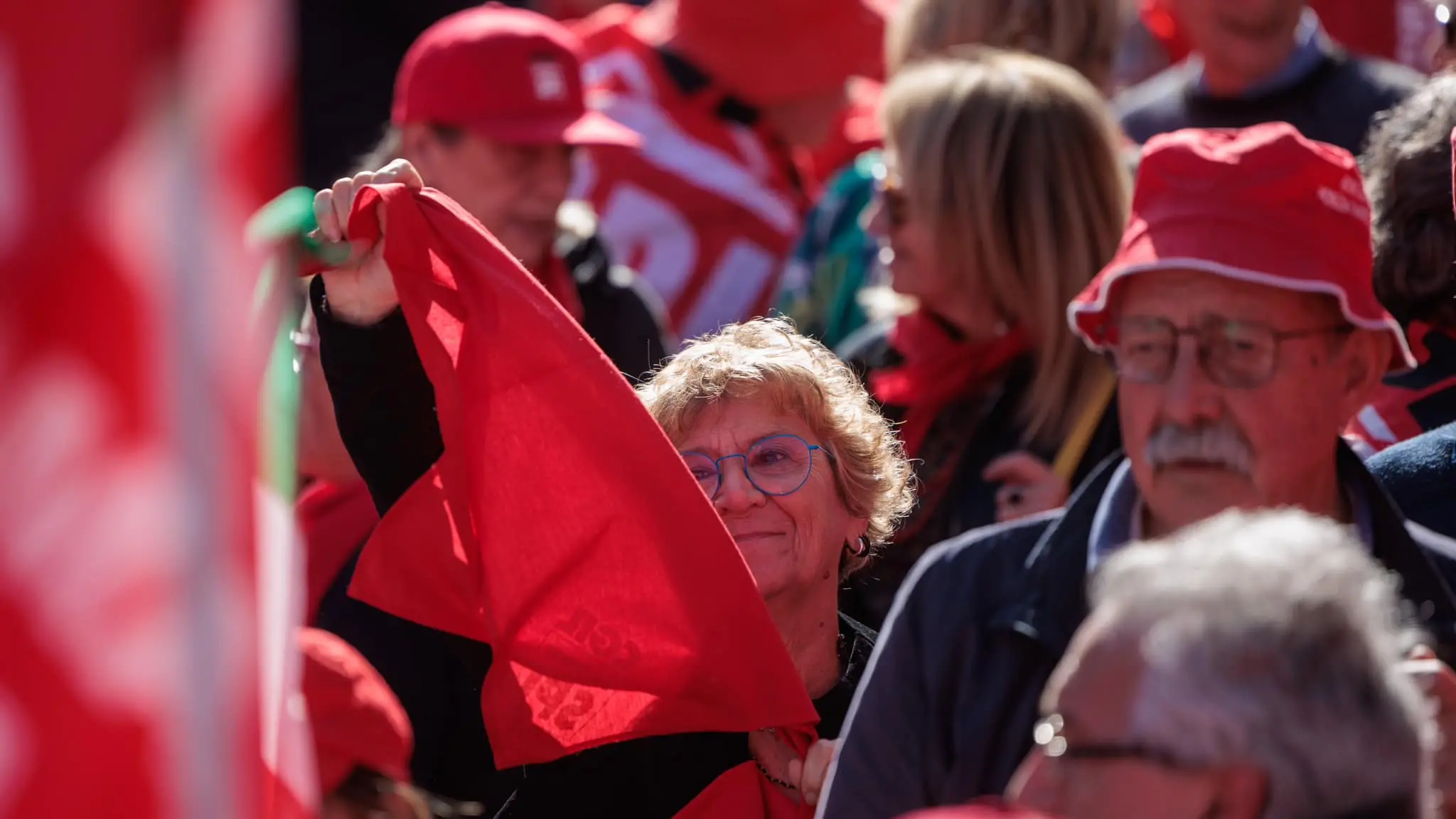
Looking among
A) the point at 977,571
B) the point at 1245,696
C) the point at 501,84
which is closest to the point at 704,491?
the point at 977,571

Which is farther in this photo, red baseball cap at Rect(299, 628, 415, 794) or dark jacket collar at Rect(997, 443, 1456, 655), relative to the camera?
dark jacket collar at Rect(997, 443, 1456, 655)

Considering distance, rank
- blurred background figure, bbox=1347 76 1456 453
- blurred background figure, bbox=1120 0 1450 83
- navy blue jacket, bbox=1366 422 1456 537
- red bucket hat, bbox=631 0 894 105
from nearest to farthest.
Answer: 1. navy blue jacket, bbox=1366 422 1456 537
2. blurred background figure, bbox=1347 76 1456 453
3. blurred background figure, bbox=1120 0 1450 83
4. red bucket hat, bbox=631 0 894 105

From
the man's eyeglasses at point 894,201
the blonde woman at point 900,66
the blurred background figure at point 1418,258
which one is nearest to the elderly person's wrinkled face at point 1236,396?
the blurred background figure at point 1418,258

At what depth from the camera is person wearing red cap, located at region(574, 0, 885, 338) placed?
18.3 feet

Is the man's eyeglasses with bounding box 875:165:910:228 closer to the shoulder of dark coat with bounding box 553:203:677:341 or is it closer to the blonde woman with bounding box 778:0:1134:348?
the blonde woman with bounding box 778:0:1134:348

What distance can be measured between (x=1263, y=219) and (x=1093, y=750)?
131 cm

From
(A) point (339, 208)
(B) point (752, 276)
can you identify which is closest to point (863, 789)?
(A) point (339, 208)

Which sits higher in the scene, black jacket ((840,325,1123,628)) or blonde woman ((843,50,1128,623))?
blonde woman ((843,50,1128,623))

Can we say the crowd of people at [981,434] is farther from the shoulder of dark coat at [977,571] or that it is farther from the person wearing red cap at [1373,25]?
the person wearing red cap at [1373,25]

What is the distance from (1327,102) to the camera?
4.60 metres

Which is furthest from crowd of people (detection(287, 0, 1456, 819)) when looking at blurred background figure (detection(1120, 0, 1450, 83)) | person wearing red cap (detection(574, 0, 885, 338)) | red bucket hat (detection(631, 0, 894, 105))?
red bucket hat (detection(631, 0, 894, 105))

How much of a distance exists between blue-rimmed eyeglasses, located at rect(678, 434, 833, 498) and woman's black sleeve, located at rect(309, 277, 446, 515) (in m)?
0.46

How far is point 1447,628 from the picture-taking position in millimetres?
2689

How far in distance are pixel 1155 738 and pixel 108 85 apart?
1075 mm
